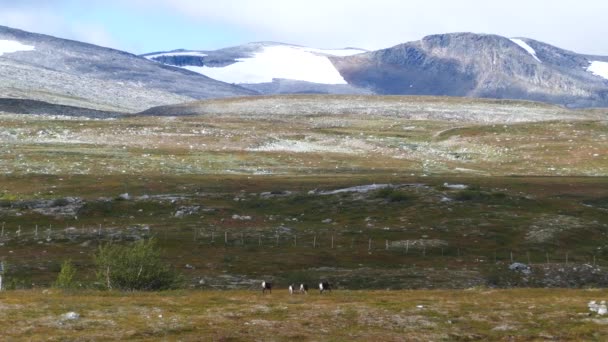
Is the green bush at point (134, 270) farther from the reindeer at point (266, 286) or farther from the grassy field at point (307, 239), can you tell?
the reindeer at point (266, 286)

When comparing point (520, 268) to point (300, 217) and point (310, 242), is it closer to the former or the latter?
point (310, 242)

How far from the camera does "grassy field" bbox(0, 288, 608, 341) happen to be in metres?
37.5

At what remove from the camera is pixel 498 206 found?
9719cm

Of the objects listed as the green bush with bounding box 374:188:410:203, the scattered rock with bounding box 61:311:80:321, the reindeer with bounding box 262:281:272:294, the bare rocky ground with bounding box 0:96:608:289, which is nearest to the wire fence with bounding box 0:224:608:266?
the bare rocky ground with bounding box 0:96:608:289

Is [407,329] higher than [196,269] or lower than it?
higher

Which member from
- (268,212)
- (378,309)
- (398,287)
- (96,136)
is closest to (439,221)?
(268,212)

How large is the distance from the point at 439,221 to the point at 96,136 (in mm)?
114738

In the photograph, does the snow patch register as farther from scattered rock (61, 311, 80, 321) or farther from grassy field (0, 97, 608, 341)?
scattered rock (61, 311, 80, 321)

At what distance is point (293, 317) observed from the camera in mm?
41375

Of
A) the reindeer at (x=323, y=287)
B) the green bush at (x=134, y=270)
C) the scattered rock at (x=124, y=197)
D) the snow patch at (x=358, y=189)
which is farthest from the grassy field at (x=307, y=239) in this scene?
the green bush at (x=134, y=270)

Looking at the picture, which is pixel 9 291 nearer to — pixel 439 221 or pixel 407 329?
pixel 407 329

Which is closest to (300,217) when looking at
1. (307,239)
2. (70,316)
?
(307,239)

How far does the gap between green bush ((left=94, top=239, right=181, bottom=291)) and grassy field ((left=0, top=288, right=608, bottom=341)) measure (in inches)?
190

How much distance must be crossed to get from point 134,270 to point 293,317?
1564 cm
